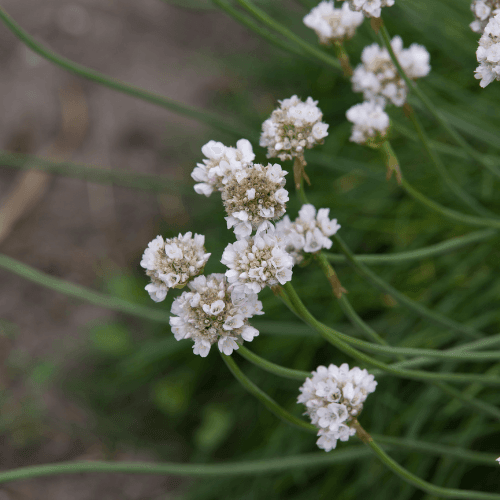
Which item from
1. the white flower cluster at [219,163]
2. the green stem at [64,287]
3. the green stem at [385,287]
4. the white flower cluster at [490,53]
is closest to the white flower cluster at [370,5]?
the white flower cluster at [490,53]

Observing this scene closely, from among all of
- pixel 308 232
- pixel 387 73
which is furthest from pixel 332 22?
pixel 308 232

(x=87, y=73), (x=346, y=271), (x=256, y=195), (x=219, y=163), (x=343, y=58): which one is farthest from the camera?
(x=346, y=271)

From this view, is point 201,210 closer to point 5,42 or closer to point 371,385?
point 371,385

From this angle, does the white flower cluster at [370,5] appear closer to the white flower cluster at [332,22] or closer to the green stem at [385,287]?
the white flower cluster at [332,22]

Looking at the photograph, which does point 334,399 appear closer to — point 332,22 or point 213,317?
point 213,317

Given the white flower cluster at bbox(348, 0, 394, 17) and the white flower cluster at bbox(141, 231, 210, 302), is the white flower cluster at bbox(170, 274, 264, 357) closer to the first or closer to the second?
the white flower cluster at bbox(141, 231, 210, 302)

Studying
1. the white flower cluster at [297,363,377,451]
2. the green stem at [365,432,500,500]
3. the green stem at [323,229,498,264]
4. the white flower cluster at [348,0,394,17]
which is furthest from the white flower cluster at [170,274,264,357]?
the white flower cluster at [348,0,394,17]
